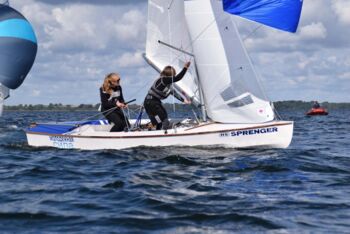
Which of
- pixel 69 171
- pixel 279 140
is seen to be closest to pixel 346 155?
pixel 279 140

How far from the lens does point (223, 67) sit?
13.8 metres

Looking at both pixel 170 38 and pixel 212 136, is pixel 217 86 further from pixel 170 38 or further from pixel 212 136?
pixel 170 38

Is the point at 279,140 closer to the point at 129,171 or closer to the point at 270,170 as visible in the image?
the point at 270,170

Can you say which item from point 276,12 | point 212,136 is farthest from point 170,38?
point 276,12

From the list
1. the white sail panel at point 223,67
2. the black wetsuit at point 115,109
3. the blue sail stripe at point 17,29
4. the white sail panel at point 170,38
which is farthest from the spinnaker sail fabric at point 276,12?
the blue sail stripe at point 17,29

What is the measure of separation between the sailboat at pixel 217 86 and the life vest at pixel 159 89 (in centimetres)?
87

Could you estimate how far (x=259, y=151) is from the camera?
1303 cm

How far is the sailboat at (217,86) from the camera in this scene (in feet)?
42.2

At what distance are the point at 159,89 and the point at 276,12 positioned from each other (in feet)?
11.9

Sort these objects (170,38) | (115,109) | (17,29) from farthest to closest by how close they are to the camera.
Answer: (17,29)
(170,38)
(115,109)

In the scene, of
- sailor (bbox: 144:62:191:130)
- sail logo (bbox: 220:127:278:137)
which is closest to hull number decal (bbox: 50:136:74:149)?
sailor (bbox: 144:62:191:130)

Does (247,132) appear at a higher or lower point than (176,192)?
higher

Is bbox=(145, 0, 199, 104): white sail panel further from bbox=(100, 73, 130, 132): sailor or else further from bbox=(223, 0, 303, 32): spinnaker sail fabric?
bbox=(223, 0, 303, 32): spinnaker sail fabric

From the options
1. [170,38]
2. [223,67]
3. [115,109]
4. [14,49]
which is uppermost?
[14,49]
